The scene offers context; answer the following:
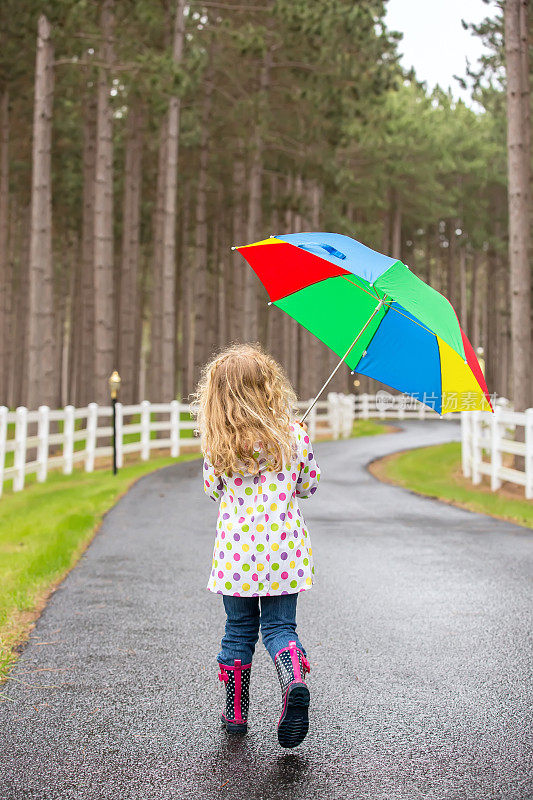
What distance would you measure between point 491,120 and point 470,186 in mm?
3685

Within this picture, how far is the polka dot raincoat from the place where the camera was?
3.51 meters

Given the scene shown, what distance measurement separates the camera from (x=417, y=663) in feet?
15.3

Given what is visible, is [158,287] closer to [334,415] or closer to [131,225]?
[131,225]

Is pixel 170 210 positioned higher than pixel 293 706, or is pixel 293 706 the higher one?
pixel 170 210

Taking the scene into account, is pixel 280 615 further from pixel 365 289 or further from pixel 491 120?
pixel 491 120

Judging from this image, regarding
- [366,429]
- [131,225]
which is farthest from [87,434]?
[366,429]

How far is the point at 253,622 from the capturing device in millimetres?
3658

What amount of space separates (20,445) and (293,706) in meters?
10.5

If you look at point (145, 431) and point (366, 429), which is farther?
point (366, 429)

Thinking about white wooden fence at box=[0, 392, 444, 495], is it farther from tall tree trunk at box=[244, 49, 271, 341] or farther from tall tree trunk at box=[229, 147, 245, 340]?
tall tree trunk at box=[229, 147, 245, 340]

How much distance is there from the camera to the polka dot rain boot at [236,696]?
3627 millimetres

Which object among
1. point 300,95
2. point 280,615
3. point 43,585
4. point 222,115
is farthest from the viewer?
point 222,115

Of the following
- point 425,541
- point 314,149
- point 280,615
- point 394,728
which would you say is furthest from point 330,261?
point 314,149

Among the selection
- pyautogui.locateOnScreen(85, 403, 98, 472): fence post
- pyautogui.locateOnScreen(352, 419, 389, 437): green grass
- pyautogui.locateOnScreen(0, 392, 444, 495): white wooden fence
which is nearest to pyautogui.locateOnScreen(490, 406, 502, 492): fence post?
pyautogui.locateOnScreen(0, 392, 444, 495): white wooden fence
